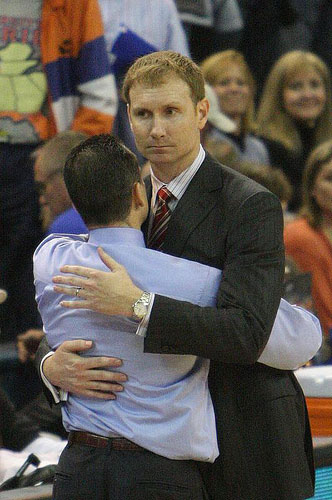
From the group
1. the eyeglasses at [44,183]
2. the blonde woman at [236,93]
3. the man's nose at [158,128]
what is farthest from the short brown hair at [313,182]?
the man's nose at [158,128]

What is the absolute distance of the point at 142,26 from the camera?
523 cm

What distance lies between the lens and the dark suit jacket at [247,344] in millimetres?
2330

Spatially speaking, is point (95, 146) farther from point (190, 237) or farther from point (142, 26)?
point (142, 26)

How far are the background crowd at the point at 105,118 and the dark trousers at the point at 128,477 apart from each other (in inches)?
52.6

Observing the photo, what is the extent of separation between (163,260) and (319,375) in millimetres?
1121

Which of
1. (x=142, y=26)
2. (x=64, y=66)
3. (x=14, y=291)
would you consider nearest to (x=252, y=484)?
(x=14, y=291)

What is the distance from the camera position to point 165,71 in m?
2.44

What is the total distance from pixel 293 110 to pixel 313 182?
3.35 ft

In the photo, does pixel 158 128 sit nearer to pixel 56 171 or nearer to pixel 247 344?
pixel 247 344

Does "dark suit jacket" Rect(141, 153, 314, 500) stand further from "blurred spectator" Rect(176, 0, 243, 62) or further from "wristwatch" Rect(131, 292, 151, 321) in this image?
"blurred spectator" Rect(176, 0, 243, 62)

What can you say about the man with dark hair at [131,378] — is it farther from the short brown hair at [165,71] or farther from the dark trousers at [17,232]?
the dark trousers at [17,232]

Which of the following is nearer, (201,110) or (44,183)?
(201,110)

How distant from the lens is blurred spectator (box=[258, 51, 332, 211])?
19.9 feet

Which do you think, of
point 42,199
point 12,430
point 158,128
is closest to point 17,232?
point 42,199
